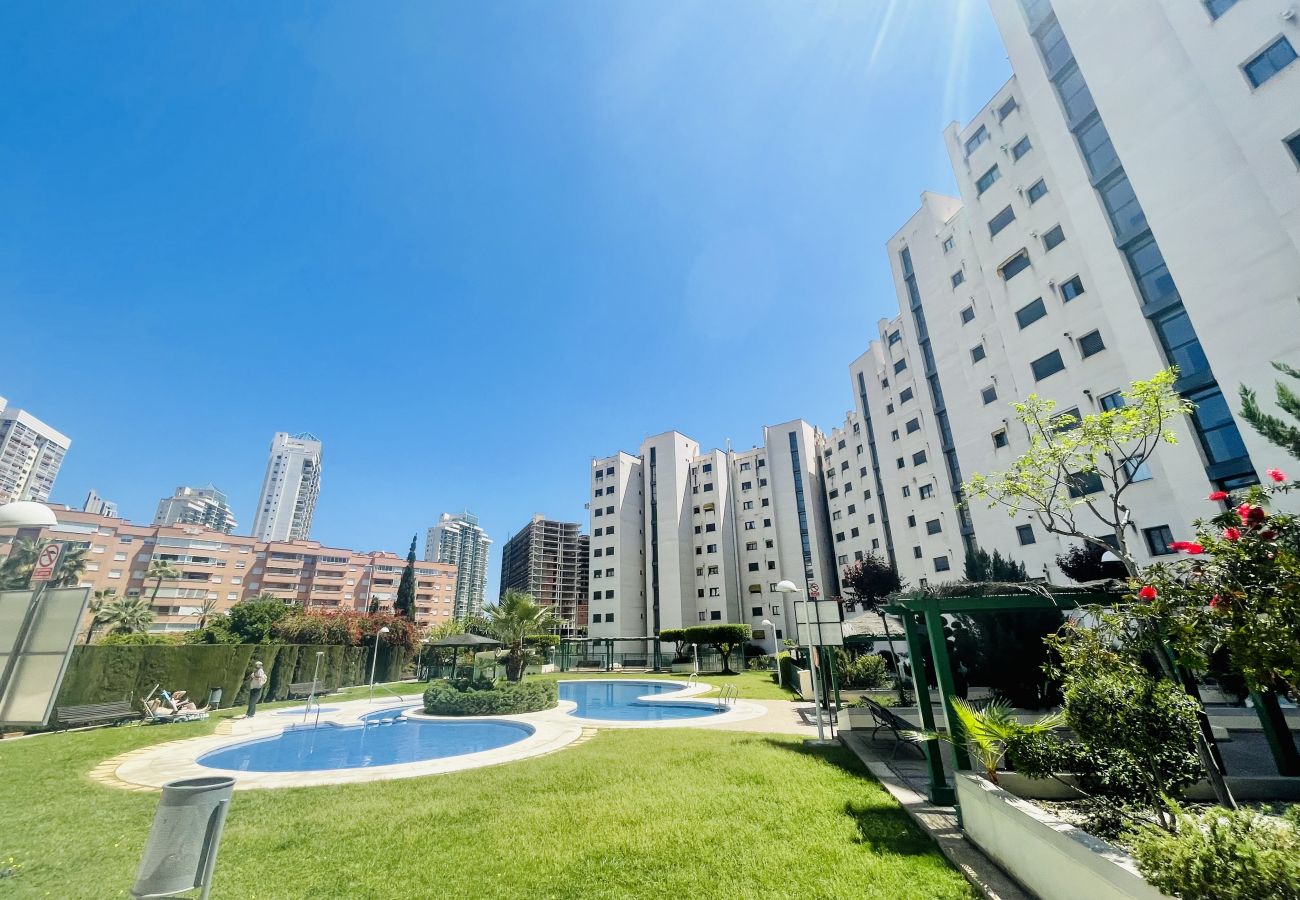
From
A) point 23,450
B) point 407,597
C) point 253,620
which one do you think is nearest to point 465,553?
point 23,450

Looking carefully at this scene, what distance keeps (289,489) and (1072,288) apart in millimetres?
198015

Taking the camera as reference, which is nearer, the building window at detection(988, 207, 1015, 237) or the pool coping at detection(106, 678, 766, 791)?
the pool coping at detection(106, 678, 766, 791)

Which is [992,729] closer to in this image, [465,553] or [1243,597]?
[1243,597]

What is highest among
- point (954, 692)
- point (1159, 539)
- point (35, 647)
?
point (1159, 539)

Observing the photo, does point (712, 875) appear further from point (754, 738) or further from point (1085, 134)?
point (1085, 134)

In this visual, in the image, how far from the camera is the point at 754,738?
11.3m

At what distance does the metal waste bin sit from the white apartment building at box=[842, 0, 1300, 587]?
22592 millimetres

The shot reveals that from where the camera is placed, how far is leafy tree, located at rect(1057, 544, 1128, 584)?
56.5 feet

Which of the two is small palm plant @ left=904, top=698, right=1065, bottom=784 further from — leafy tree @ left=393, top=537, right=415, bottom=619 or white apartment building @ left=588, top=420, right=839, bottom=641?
leafy tree @ left=393, top=537, right=415, bottom=619

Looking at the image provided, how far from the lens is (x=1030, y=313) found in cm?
2330

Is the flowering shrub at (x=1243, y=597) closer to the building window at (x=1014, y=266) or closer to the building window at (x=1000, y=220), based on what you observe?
the building window at (x=1014, y=266)

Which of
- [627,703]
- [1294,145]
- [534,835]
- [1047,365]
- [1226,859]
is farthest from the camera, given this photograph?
[627,703]

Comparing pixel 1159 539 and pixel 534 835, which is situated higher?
pixel 1159 539

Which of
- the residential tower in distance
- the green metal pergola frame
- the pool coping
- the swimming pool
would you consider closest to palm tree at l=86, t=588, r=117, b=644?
the pool coping
